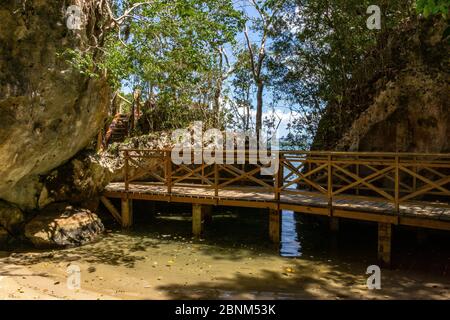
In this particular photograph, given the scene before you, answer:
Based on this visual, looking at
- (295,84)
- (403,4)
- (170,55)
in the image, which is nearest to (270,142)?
(295,84)

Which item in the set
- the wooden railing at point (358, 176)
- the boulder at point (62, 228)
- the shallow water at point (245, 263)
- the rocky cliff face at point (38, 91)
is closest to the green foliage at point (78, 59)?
the rocky cliff face at point (38, 91)

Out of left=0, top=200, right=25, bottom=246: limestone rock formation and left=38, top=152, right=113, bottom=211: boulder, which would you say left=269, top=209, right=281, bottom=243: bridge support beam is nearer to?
left=38, top=152, right=113, bottom=211: boulder

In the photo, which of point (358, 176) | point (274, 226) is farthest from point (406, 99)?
point (274, 226)

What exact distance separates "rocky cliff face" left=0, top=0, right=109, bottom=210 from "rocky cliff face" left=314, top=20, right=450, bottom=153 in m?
8.05

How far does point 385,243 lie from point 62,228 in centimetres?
777

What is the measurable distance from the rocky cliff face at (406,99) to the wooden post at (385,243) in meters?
3.76

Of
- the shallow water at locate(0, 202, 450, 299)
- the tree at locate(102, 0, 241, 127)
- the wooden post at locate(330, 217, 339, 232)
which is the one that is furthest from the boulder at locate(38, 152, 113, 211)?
the wooden post at locate(330, 217, 339, 232)

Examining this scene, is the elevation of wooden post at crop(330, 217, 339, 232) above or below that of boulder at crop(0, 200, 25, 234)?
below

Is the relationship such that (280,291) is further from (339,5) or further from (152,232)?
(339,5)

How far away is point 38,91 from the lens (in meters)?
7.88

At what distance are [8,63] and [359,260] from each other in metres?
8.63

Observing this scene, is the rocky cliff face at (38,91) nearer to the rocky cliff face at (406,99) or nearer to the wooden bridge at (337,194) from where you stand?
the wooden bridge at (337,194)

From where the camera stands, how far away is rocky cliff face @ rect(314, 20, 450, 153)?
396 inches

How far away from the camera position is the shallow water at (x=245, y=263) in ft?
20.8
